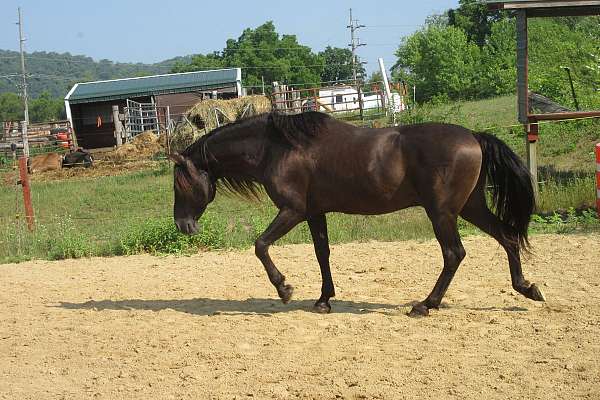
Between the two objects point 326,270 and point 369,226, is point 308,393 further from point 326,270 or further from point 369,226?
point 369,226

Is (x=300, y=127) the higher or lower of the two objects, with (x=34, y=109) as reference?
lower

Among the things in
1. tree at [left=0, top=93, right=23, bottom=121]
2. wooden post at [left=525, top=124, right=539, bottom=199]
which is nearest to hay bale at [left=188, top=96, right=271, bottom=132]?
wooden post at [left=525, top=124, right=539, bottom=199]

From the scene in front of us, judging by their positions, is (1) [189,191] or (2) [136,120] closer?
(1) [189,191]

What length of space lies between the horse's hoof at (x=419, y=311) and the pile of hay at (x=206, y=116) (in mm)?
15763

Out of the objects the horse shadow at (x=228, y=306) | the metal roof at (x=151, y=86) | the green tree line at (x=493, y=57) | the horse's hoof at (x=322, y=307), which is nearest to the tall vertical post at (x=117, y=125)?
the metal roof at (x=151, y=86)

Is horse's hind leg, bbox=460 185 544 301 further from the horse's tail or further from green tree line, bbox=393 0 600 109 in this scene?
green tree line, bbox=393 0 600 109

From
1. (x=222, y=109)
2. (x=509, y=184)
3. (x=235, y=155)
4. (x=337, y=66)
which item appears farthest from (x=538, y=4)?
(x=337, y=66)

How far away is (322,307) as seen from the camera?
6.93m

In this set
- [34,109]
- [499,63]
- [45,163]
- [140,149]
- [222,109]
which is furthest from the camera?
[34,109]

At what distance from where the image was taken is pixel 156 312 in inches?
284

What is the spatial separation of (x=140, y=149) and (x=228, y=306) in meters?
19.7

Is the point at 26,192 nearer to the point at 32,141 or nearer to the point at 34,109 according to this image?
the point at 32,141

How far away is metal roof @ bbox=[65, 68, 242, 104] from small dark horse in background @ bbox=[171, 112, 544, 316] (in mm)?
30257

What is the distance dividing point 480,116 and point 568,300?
1809 cm
